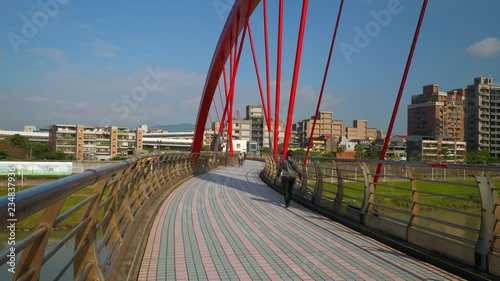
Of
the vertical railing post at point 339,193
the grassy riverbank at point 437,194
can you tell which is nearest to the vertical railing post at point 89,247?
the grassy riverbank at point 437,194

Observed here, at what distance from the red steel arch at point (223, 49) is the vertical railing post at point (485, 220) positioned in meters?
22.5

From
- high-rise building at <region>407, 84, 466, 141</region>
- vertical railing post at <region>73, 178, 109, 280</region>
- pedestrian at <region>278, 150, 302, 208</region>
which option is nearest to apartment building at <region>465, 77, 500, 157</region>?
high-rise building at <region>407, 84, 466, 141</region>

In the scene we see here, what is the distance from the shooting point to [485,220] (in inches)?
178

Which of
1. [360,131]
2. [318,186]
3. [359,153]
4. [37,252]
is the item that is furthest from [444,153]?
[360,131]

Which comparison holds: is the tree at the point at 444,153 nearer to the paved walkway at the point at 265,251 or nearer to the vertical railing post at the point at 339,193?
the vertical railing post at the point at 339,193

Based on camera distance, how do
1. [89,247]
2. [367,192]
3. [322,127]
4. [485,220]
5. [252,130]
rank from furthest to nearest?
[322,127], [252,130], [367,192], [485,220], [89,247]

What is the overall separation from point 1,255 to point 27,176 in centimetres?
868

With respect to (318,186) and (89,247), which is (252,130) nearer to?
(318,186)

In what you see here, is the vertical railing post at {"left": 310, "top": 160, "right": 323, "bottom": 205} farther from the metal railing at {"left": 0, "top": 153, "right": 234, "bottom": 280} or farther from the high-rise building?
the high-rise building

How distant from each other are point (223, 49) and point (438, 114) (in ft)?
63.7

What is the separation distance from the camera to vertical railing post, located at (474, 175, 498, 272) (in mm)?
4492

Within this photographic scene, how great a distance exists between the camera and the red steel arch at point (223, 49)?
26219mm

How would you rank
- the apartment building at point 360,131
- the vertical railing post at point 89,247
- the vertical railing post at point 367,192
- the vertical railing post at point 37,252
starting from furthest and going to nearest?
the apartment building at point 360,131 → the vertical railing post at point 367,192 → the vertical railing post at point 89,247 → the vertical railing post at point 37,252

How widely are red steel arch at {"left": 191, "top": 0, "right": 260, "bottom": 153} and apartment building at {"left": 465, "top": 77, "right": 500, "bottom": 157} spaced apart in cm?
1512
